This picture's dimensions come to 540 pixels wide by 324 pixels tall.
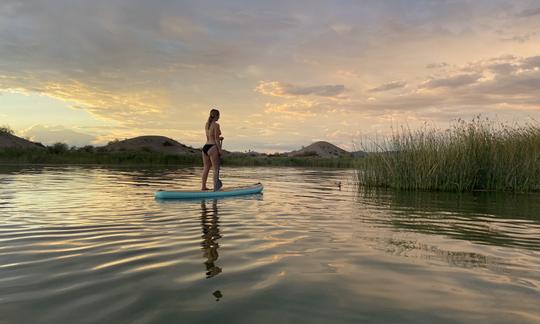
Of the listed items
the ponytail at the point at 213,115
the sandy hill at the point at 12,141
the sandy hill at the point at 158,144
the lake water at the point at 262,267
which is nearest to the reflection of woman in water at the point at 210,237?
the lake water at the point at 262,267

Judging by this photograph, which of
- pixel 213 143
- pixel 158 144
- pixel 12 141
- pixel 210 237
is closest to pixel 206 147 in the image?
pixel 213 143

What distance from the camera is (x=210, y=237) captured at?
20.3 feet

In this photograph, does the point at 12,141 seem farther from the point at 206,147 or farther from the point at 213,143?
the point at 213,143

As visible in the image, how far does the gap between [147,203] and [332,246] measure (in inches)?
246

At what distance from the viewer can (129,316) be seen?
121 inches

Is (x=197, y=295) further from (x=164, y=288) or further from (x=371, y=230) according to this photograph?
(x=371, y=230)

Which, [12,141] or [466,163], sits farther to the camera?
[12,141]

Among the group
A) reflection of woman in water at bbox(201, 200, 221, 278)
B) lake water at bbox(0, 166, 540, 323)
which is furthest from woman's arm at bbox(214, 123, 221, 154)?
lake water at bbox(0, 166, 540, 323)

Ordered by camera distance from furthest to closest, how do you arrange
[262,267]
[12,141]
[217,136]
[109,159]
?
[12,141]
[109,159]
[217,136]
[262,267]

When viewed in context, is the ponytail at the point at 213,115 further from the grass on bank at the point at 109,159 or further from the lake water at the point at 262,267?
the grass on bank at the point at 109,159

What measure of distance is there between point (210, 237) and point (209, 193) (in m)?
5.73

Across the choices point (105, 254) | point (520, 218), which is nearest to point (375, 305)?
point (105, 254)

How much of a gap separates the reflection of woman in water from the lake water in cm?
2

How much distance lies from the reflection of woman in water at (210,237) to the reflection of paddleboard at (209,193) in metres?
1.66
